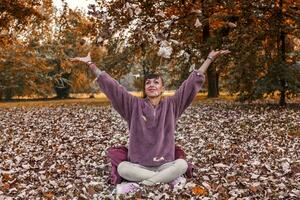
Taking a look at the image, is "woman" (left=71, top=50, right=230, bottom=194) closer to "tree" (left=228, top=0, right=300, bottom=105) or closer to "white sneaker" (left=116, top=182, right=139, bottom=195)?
"white sneaker" (left=116, top=182, right=139, bottom=195)

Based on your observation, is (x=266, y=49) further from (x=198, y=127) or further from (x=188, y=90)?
(x=188, y=90)

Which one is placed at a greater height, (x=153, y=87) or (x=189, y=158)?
(x=153, y=87)

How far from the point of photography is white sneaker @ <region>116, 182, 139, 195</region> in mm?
8103

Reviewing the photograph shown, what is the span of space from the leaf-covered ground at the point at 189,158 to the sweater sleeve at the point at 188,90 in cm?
133

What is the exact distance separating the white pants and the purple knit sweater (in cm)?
10

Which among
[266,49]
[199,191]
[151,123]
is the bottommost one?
[199,191]

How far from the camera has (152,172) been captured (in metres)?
8.44

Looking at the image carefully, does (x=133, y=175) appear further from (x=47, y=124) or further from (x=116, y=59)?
(x=116, y=59)

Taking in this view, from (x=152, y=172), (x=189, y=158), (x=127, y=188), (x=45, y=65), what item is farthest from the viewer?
(x=45, y=65)

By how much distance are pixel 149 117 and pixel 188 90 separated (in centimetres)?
78

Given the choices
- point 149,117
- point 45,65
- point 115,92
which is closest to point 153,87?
point 149,117

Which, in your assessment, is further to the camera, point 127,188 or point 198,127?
point 198,127

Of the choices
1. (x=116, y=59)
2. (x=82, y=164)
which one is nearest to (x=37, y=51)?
(x=116, y=59)

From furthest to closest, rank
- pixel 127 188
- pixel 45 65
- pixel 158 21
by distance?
1. pixel 45 65
2. pixel 158 21
3. pixel 127 188
